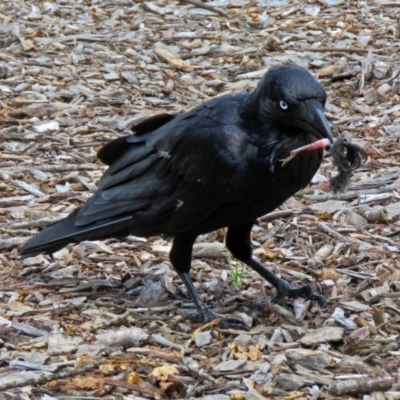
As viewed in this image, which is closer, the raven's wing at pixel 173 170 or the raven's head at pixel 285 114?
the raven's head at pixel 285 114

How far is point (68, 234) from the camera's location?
579 centimetres

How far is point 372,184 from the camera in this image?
688cm

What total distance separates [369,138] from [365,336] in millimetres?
2837

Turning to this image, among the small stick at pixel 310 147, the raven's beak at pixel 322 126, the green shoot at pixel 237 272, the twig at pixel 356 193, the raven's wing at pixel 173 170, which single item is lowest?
the green shoot at pixel 237 272

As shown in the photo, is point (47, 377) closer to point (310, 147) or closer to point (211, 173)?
point (211, 173)

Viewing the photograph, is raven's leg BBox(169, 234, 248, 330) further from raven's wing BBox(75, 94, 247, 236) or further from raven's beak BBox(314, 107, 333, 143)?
raven's beak BBox(314, 107, 333, 143)

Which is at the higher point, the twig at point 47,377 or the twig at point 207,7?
the twig at point 207,7

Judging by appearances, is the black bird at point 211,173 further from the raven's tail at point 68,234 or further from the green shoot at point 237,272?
the green shoot at point 237,272

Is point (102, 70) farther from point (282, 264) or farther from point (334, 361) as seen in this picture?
point (334, 361)

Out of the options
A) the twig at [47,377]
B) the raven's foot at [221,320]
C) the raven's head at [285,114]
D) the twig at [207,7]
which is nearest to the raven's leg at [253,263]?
the raven's foot at [221,320]

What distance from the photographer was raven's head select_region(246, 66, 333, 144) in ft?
15.9

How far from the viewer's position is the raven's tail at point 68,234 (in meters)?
5.74

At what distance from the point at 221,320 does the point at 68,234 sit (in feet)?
3.48

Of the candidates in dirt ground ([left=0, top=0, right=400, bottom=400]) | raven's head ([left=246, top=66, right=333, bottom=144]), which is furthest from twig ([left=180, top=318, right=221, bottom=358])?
raven's head ([left=246, top=66, right=333, bottom=144])
